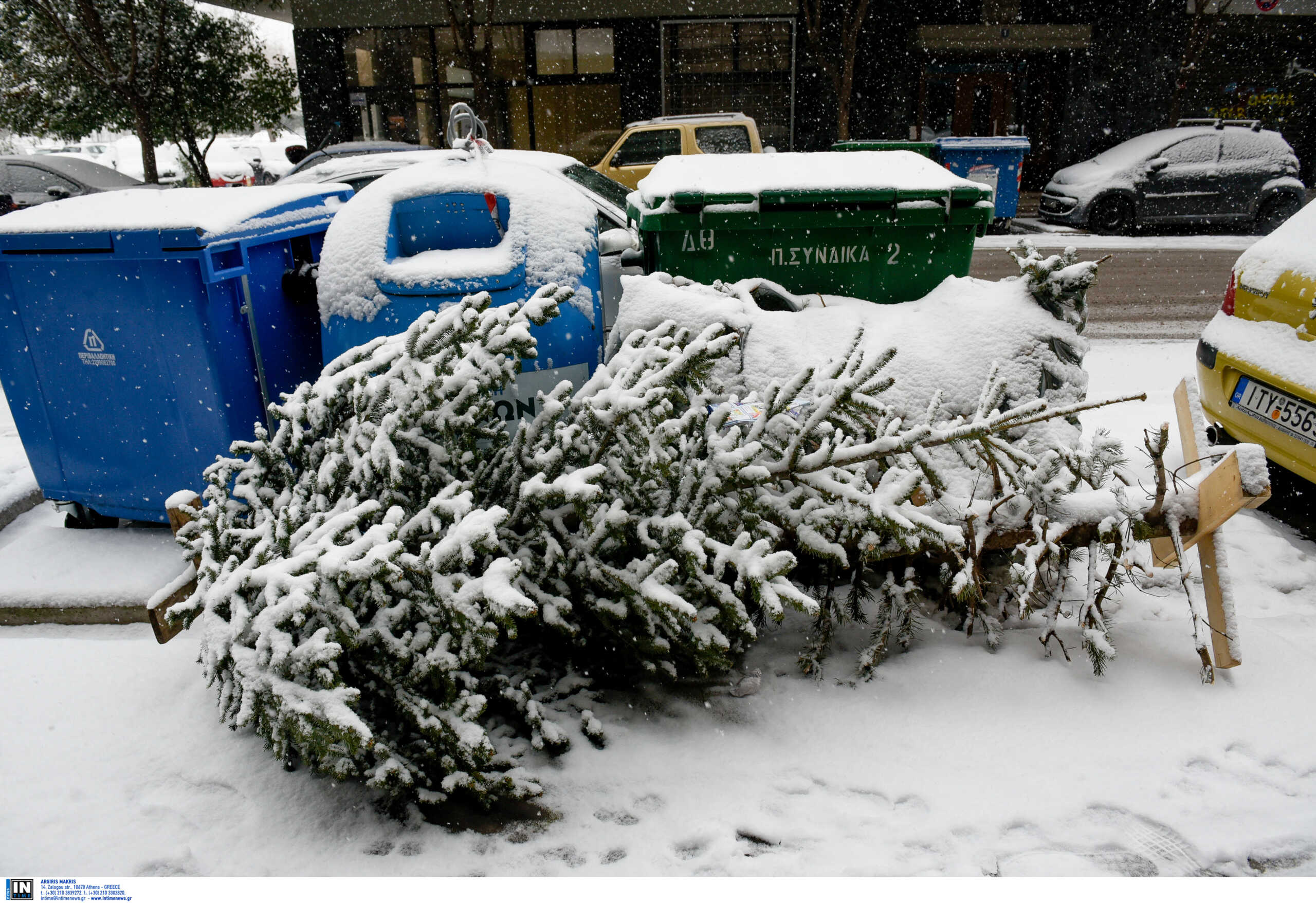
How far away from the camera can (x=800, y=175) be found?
4.27 m

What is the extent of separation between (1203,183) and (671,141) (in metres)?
8.30

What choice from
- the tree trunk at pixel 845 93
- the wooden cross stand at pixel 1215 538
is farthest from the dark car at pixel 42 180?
the wooden cross stand at pixel 1215 538

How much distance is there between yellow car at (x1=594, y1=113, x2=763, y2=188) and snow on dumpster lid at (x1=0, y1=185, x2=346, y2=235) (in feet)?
31.3

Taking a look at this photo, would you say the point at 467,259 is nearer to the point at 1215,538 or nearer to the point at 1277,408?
the point at 1215,538

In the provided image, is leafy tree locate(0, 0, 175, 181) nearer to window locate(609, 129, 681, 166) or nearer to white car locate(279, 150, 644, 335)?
white car locate(279, 150, 644, 335)

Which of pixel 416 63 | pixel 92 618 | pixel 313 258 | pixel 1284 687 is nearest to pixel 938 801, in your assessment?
pixel 1284 687

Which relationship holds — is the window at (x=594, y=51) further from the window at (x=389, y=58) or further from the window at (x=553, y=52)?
the window at (x=389, y=58)

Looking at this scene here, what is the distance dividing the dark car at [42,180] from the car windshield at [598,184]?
29.3 ft

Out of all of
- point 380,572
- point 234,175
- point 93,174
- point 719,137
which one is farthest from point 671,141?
point 380,572

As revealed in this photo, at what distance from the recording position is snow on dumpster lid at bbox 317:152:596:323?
3.54 meters

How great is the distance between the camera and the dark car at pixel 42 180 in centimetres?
1280

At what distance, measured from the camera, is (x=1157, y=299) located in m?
9.30

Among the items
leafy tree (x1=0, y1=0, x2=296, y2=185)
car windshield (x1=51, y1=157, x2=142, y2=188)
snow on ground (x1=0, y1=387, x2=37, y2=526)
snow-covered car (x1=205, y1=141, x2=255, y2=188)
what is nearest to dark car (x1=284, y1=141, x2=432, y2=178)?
snow-covered car (x1=205, y1=141, x2=255, y2=188)
